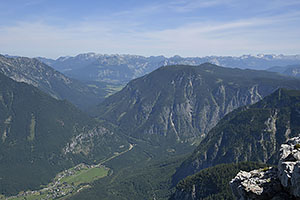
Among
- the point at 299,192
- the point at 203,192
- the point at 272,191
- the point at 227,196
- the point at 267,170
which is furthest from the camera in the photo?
the point at 203,192

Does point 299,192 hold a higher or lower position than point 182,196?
higher

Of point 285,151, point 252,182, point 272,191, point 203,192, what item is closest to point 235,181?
point 252,182

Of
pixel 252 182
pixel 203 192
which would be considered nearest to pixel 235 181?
pixel 252 182

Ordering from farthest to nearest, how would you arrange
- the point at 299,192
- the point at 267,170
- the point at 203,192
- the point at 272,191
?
the point at 203,192
the point at 267,170
the point at 272,191
the point at 299,192

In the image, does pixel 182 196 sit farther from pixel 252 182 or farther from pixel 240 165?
pixel 252 182

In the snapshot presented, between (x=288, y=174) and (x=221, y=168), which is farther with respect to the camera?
(x=221, y=168)

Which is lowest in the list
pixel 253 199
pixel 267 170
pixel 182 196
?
pixel 182 196
